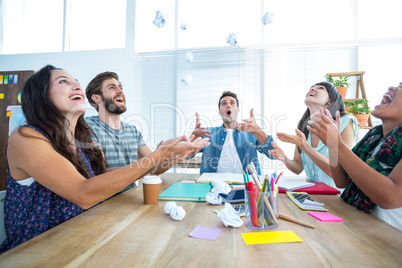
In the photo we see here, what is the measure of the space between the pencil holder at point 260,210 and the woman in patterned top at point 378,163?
0.45 m

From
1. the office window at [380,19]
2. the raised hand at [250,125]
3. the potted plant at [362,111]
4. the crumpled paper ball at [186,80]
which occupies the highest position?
the office window at [380,19]

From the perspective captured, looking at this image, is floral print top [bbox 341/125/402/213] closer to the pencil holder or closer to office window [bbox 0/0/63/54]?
the pencil holder

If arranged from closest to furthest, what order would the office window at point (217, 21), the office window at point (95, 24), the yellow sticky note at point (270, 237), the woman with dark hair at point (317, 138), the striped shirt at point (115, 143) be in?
the yellow sticky note at point (270, 237)
the woman with dark hair at point (317, 138)
the striped shirt at point (115, 143)
the office window at point (217, 21)
the office window at point (95, 24)

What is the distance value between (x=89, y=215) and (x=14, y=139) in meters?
0.44

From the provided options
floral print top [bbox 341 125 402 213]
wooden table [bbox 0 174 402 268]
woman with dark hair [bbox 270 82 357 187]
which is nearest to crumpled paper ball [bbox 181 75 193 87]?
woman with dark hair [bbox 270 82 357 187]

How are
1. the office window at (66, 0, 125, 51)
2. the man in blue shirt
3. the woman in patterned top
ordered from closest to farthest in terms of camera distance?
the woman in patterned top, the man in blue shirt, the office window at (66, 0, 125, 51)

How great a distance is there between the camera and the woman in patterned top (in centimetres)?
90

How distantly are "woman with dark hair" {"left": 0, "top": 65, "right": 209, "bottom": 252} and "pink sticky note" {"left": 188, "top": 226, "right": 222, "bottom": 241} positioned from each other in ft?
1.28

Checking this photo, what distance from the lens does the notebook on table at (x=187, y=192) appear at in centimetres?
110

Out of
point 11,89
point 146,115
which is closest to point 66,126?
point 146,115

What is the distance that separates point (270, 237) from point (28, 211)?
953mm

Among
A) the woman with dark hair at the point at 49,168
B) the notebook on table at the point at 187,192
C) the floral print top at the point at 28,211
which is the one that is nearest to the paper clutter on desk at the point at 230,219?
the notebook on table at the point at 187,192

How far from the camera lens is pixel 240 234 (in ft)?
2.38

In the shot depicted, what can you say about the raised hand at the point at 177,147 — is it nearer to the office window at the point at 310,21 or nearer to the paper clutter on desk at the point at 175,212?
the paper clutter on desk at the point at 175,212
